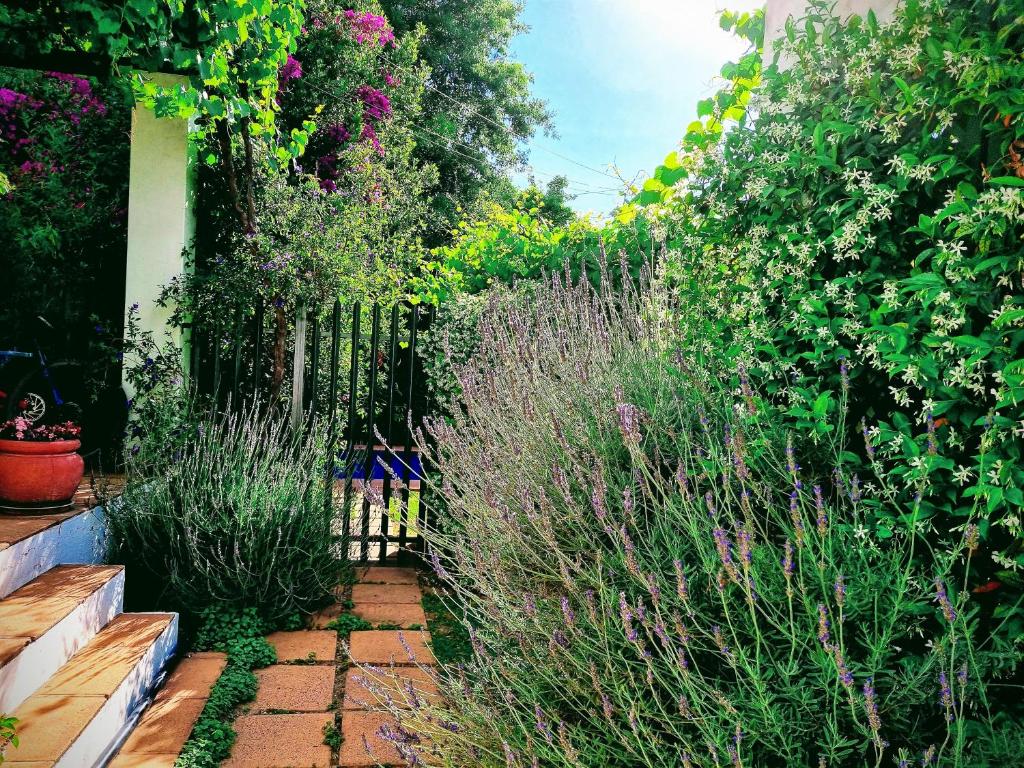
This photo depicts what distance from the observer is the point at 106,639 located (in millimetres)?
2965

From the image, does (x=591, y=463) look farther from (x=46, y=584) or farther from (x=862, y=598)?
(x=46, y=584)

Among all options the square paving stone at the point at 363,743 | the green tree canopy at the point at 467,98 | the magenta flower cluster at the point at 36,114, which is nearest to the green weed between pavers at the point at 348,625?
the square paving stone at the point at 363,743

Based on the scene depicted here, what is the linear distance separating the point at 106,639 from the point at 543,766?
2.15 meters

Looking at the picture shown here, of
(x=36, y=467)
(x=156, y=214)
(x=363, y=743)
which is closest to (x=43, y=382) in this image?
(x=156, y=214)

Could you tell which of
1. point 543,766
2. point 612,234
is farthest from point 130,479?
point 612,234

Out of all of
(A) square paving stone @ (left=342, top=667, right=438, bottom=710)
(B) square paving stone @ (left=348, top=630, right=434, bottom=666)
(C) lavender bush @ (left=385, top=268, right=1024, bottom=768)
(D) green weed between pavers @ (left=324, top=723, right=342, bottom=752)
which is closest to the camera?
(C) lavender bush @ (left=385, top=268, right=1024, bottom=768)

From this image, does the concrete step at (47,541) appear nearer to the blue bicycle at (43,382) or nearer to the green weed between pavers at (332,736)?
the blue bicycle at (43,382)

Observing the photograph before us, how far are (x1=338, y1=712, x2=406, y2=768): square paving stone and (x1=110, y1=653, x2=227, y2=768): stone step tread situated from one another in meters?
0.56

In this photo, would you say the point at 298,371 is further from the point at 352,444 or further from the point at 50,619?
the point at 50,619

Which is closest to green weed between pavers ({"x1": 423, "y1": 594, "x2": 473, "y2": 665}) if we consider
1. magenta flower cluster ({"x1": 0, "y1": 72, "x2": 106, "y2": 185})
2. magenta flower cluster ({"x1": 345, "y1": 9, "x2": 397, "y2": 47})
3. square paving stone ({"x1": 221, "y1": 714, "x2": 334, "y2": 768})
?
square paving stone ({"x1": 221, "y1": 714, "x2": 334, "y2": 768})

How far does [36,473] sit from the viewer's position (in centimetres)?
360

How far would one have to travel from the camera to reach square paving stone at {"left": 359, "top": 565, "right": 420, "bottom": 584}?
437 centimetres

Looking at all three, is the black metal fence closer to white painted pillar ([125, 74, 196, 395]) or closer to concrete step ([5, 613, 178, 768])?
white painted pillar ([125, 74, 196, 395])

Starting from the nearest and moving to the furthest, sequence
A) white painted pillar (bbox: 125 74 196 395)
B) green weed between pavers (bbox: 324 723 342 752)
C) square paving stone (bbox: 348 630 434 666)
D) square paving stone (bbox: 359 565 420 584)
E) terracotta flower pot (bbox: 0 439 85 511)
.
A: green weed between pavers (bbox: 324 723 342 752) → square paving stone (bbox: 348 630 434 666) → terracotta flower pot (bbox: 0 439 85 511) → square paving stone (bbox: 359 565 420 584) → white painted pillar (bbox: 125 74 196 395)
